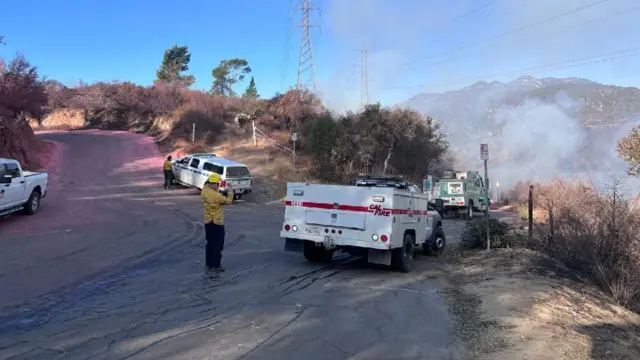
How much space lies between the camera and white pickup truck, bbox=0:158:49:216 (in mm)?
15156

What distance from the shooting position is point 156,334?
621cm

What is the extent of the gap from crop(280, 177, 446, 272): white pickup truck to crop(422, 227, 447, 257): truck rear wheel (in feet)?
6.10

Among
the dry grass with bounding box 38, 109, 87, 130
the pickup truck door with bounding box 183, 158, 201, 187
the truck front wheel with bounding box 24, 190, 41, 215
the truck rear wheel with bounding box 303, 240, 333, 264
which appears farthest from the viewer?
the dry grass with bounding box 38, 109, 87, 130

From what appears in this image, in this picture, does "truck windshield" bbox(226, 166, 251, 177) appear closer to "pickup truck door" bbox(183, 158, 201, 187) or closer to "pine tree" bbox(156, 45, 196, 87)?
"pickup truck door" bbox(183, 158, 201, 187)

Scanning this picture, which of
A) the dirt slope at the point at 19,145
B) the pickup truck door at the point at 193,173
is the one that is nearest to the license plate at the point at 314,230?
the pickup truck door at the point at 193,173

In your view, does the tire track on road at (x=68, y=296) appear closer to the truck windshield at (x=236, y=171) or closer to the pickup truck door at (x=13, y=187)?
the pickup truck door at (x=13, y=187)

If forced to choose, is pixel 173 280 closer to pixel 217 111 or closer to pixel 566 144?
pixel 217 111

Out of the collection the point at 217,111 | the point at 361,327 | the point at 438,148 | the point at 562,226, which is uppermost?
the point at 217,111

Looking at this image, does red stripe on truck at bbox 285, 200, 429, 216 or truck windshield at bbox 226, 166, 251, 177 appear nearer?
red stripe on truck at bbox 285, 200, 429, 216

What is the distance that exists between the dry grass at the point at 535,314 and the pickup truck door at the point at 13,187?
1228 centimetres

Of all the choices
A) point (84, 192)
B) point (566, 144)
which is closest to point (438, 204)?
point (84, 192)

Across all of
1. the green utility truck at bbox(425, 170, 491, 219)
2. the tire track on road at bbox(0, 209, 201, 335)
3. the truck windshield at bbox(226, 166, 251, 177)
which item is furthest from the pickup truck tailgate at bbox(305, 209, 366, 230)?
the green utility truck at bbox(425, 170, 491, 219)

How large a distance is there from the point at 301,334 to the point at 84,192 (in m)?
21.2

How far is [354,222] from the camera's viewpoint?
34.4ft
